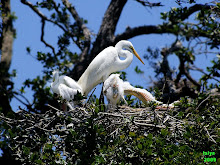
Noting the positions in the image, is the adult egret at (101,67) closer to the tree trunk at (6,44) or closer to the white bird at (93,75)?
the white bird at (93,75)

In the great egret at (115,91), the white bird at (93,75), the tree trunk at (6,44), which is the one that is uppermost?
the tree trunk at (6,44)

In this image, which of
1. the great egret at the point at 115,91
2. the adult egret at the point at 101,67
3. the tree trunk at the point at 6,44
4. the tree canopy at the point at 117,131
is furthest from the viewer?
Result: the tree trunk at the point at 6,44

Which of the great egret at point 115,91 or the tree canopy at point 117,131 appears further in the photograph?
the great egret at point 115,91

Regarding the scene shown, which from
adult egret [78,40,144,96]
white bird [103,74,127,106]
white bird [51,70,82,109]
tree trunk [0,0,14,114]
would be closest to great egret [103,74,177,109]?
white bird [103,74,127,106]

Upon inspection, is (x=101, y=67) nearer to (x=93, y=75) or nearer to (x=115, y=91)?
(x=93, y=75)

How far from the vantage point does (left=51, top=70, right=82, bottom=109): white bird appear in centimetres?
657

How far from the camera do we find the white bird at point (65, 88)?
6.57 m

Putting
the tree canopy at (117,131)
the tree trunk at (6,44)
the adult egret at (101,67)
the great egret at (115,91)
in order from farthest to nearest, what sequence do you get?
the tree trunk at (6,44), the adult egret at (101,67), the great egret at (115,91), the tree canopy at (117,131)

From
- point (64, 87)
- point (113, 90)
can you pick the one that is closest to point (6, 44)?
point (64, 87)

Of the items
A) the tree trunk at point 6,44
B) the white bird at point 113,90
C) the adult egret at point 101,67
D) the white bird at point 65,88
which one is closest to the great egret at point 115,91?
the white bird at point 113,90

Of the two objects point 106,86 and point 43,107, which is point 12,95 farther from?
point 106,86

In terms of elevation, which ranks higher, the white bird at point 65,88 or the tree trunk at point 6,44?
the tree trunk at point 6,44

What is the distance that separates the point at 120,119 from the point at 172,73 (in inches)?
130

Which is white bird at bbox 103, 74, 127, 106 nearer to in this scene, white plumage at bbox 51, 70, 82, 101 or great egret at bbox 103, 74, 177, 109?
great egret at bbox 103, 74, 177, 109
